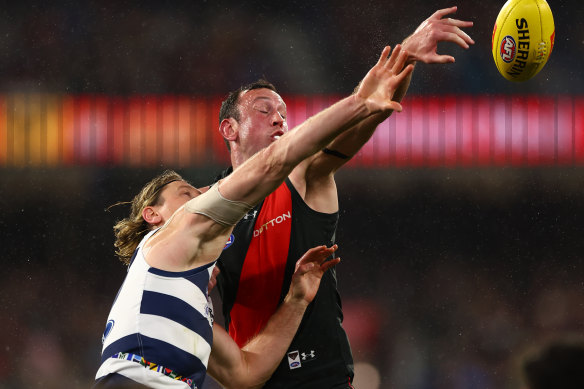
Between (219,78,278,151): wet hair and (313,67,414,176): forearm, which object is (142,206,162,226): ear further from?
(219,78,278,151): wet hair

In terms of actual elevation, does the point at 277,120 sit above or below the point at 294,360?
above

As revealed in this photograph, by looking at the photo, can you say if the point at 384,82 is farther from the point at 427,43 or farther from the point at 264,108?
the point at 264,108

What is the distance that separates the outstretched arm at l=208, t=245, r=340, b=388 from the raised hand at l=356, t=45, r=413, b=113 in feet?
2.41

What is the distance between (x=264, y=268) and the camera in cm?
276

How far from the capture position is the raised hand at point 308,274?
8.68 ft

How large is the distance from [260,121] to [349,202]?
147 inches

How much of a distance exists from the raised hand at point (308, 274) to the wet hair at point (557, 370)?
0.84 metres

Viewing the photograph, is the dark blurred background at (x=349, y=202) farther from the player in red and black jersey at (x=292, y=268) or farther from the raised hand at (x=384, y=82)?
the raised hand at (x=384, y=82)

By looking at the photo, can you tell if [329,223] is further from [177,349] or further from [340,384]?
[177,349]

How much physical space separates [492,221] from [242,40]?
3084mm

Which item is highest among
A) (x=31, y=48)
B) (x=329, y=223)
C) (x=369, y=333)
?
(x=31, y=48)

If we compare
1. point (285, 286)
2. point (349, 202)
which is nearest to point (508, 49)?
point (285, 286)

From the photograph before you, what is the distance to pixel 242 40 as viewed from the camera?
23.6ft

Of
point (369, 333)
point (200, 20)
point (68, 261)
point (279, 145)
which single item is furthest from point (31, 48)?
point (279, 145)
